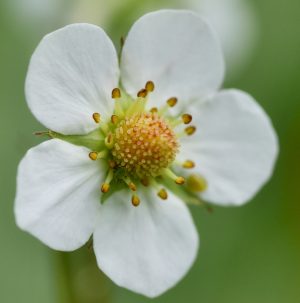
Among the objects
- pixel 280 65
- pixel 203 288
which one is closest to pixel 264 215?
pixel 203 288

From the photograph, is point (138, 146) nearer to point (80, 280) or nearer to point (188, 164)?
point (188, 164)

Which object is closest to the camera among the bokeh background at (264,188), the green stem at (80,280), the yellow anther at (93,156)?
the yellow anther at (93,156)

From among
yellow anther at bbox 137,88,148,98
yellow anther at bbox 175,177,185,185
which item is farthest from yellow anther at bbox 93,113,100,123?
yellow anther at bbox 175,177,185,185

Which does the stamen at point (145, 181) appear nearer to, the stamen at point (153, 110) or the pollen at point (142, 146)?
the pollen at point (142, 146)

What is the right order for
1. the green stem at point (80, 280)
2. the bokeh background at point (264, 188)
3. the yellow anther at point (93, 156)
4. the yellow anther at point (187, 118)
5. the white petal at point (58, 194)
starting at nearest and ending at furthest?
the white petal at point (58, 194) → the yellow anther at point (93, 156) → the yellow anther at point (187, 118) → the green stem at point (80, 280) → the bokeh background at point (264, 188)

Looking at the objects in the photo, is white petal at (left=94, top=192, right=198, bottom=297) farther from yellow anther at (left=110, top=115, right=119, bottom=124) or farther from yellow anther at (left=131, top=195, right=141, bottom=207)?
yellow anther at (left=110, top=115, right=119, bottom=124)

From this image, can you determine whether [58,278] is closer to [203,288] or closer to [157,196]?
[157,196]

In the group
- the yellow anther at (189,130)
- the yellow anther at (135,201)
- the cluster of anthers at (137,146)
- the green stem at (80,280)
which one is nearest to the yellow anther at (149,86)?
the cluster of anthers at (137,146)

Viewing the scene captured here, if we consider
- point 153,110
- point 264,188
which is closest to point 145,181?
point 153,110
